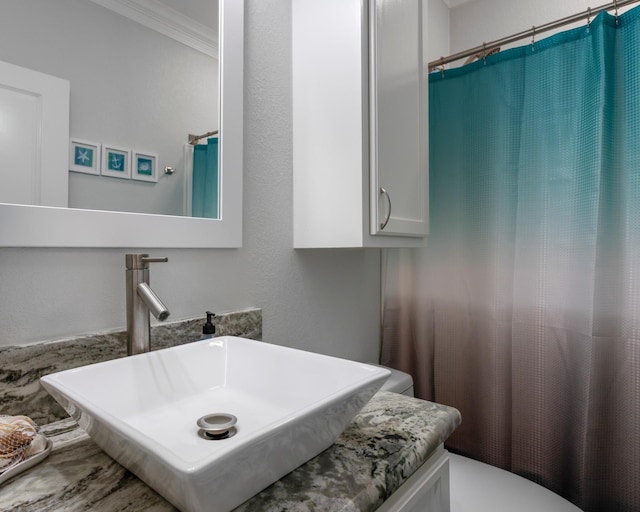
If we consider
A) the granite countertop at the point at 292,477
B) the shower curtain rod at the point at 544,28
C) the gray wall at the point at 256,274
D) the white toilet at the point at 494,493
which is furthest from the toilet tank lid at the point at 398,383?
the shower curtain rod at the point at 544,28

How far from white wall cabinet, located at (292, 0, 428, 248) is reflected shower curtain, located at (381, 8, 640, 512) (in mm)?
430

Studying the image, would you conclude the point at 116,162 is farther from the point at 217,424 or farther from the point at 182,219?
the point at 217,424

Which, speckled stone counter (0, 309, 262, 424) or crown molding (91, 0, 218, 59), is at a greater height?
crown molding (91, 0, 218, 59)

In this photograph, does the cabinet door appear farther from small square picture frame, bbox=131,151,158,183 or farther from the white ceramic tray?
the white ceramic tray

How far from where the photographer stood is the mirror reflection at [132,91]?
700 mm

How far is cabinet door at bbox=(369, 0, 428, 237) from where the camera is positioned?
1021 mm

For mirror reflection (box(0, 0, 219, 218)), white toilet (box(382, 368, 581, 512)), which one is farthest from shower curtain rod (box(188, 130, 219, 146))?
white toilet (box(382, 368, 581, 512))

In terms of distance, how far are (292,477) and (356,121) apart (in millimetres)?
833

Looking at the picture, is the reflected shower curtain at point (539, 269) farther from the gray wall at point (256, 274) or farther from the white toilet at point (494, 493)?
the gray wall at point (256, 274)

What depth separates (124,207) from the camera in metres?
0.79

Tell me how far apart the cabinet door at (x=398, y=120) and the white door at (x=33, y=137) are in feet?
2.29

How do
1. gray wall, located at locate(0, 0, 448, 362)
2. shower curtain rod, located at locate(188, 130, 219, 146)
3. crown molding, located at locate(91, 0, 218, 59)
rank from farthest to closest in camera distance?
1. shower curtain rod, located at locate(188, 130, 219, 146)
2. crown molding, located at locate(91, 0, 218, 59)
3. gray wall, located at locate(0, 0, 448, 362)

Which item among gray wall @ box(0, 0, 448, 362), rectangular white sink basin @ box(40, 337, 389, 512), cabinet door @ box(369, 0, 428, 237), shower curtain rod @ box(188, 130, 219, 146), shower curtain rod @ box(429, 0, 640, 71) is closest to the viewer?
rectangular white sink basin @ box(40, 337, 389, 512)

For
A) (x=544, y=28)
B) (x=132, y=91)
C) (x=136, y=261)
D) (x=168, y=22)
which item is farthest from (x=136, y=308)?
(x=544, y=28)
